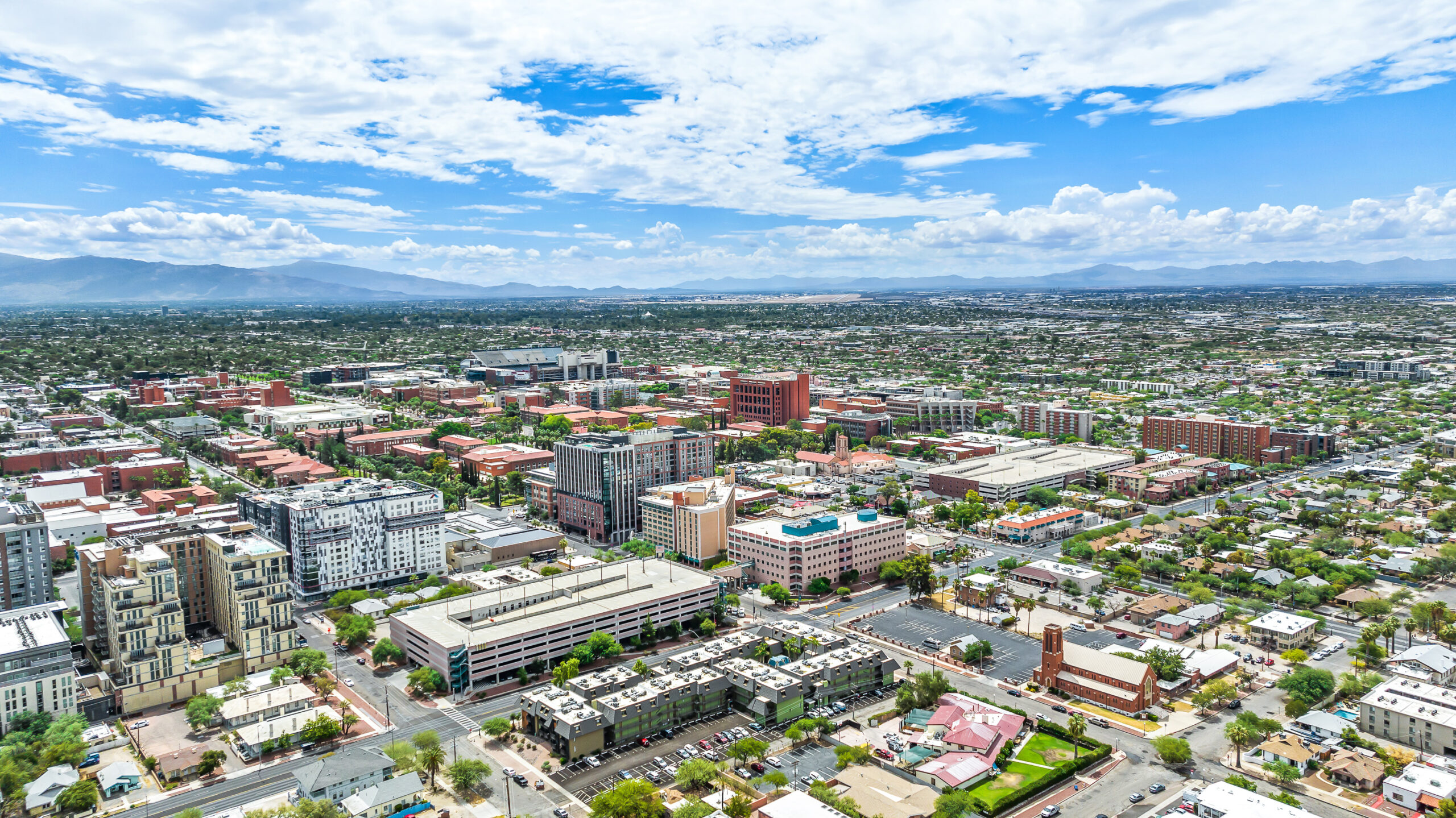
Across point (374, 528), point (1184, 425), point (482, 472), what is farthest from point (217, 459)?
point (1184, 425)

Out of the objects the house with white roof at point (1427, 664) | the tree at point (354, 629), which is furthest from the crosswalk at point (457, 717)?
the house with white roof at point (1427, 664)

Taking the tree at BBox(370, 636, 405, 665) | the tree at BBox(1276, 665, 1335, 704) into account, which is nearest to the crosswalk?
the tree at BBox(370, 636, 405, 665)

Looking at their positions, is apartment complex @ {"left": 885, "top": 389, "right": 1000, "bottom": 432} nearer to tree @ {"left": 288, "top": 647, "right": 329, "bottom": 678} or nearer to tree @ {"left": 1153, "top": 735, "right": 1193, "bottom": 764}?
tree @ {"left": 1153, "top": 735, "right": 1193, "bottom": 764}

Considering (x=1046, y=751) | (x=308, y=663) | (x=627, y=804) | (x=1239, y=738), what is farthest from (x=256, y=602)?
(x=1239, y=738)

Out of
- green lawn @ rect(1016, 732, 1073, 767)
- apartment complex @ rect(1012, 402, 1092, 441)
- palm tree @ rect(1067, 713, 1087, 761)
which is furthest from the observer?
apartment complex @ rect(1012, 402, 1092, 441)

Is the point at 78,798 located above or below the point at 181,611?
below

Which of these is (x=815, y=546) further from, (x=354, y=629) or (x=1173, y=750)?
(x=354, y=629)

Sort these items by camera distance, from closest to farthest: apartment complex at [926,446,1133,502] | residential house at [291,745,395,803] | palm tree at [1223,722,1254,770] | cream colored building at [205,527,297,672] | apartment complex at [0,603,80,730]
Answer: residential house at [291,745,395,803] → palm tree at [1223,722,1254,770] → apartment complex at [0,603,80,730] → cream colored building at [205,527,297,672] → apartment complex at [926,446,1133,502]

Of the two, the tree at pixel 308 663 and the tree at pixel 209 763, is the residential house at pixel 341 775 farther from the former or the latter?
the tree at pixel 308 663
